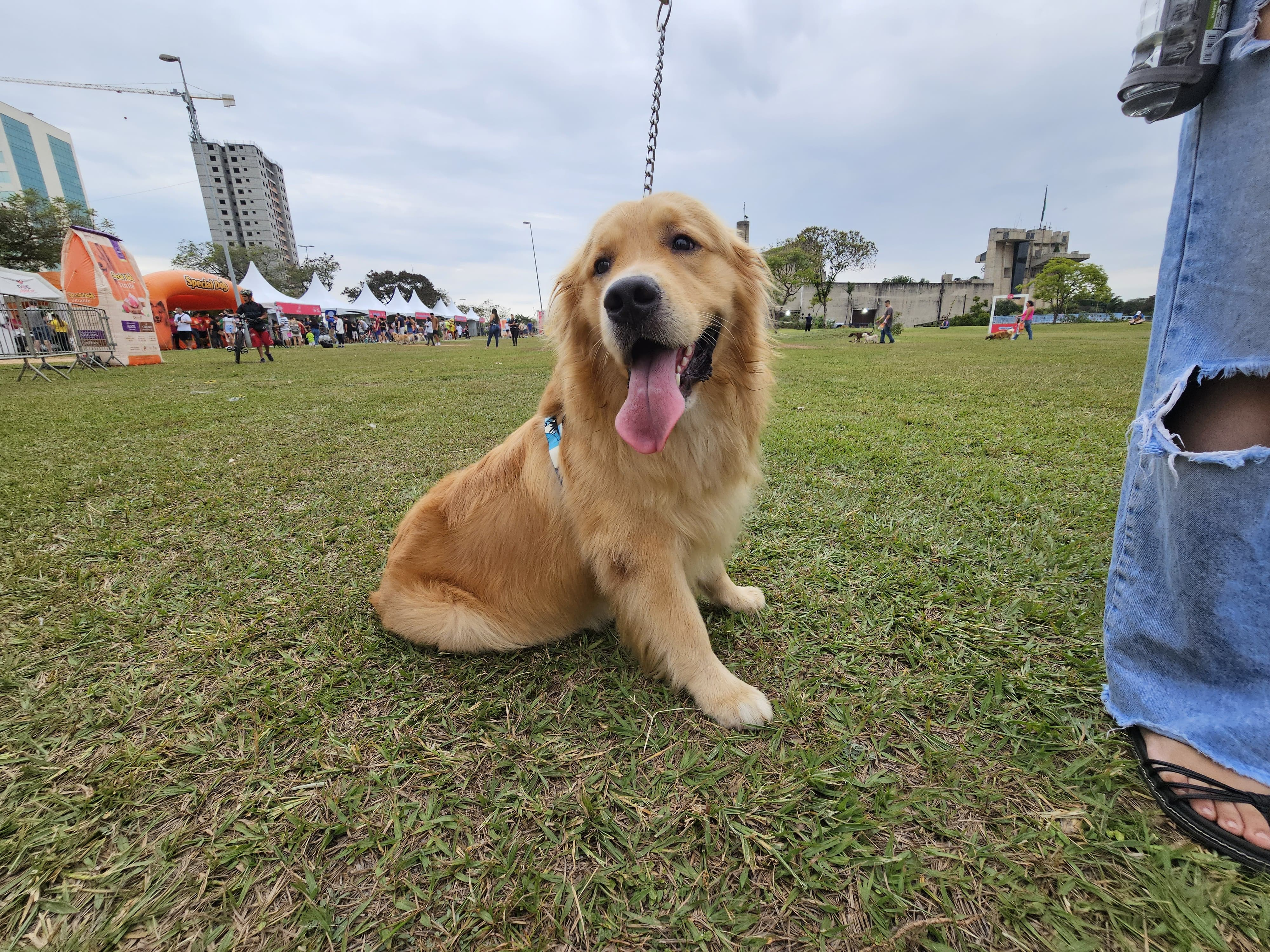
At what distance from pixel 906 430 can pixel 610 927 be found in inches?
198

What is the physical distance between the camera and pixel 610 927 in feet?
3.46

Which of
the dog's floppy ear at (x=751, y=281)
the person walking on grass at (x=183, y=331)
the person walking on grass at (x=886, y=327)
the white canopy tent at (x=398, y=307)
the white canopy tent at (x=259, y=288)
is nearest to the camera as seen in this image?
the dog's floppy ear at (x=751, y=281)

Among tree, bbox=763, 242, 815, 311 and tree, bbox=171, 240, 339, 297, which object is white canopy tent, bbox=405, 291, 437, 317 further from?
tree, bbox=763, 242, 815, 311

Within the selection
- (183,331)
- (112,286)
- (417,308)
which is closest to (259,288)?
(183,331)

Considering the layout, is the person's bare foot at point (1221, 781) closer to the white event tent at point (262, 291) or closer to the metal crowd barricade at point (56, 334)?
the metal crowd barricade at point (56, 334)

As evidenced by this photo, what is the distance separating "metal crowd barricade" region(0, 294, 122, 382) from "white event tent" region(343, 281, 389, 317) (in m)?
21.0

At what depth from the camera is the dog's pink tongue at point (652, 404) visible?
1.70 m

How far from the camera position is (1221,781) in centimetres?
122

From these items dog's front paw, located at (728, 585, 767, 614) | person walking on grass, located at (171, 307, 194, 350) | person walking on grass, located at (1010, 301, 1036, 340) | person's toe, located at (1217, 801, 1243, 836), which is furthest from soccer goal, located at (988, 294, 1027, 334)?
person walking on grass, located at (171, 307, 194, 350)

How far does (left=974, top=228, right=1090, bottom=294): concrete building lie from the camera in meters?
63.7

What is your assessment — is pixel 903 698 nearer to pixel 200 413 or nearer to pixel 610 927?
pixel 610 927

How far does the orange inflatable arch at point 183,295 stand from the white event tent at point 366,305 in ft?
32.3

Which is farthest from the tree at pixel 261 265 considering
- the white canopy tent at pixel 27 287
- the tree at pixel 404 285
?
the white canopy tent at pixel 27 287

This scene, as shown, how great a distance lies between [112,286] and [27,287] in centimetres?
347
